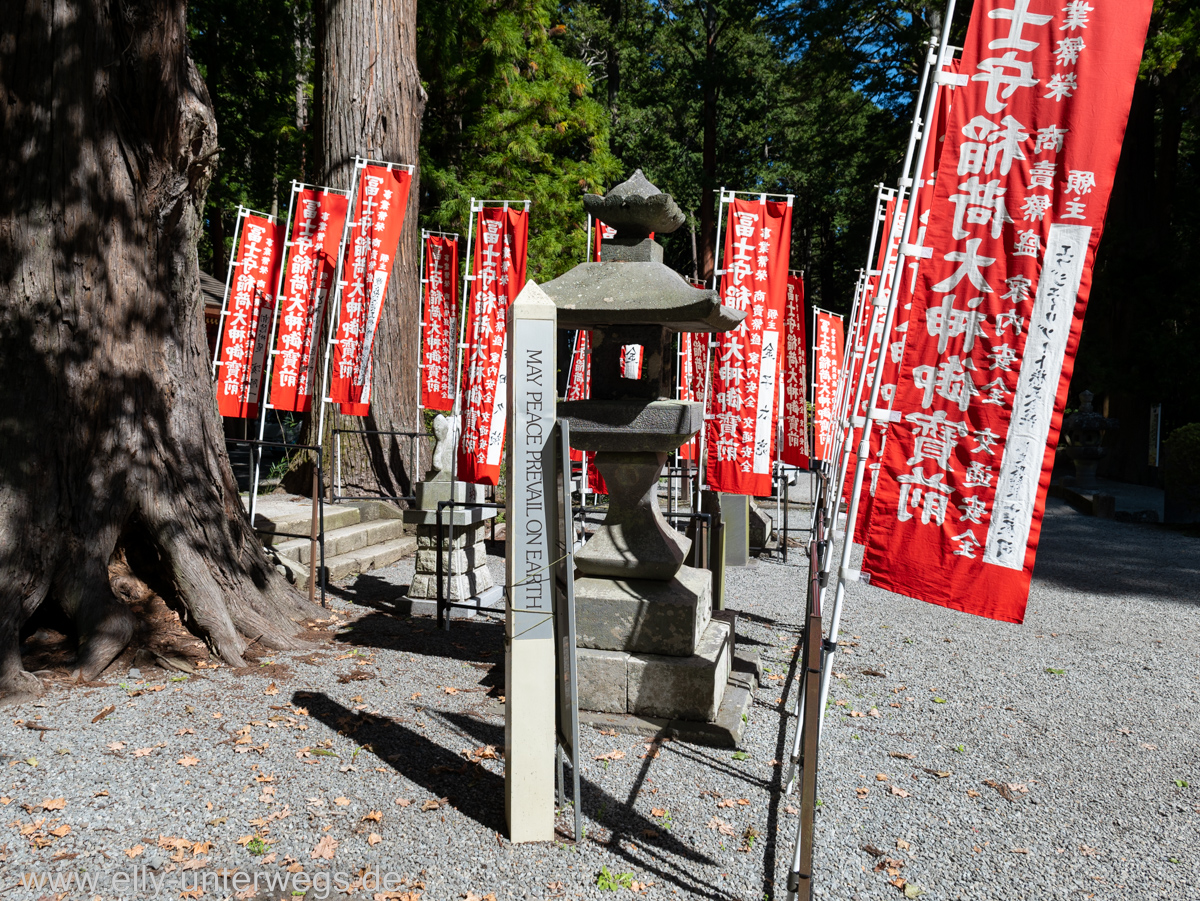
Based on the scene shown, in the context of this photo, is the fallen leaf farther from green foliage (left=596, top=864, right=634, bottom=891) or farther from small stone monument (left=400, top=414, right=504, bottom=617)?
small stone monument (left=400, top=414, right=504, bottom=617)

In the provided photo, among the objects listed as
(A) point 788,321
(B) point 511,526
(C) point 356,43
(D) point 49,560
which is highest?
(C) point 356,43

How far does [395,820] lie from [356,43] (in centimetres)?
1003

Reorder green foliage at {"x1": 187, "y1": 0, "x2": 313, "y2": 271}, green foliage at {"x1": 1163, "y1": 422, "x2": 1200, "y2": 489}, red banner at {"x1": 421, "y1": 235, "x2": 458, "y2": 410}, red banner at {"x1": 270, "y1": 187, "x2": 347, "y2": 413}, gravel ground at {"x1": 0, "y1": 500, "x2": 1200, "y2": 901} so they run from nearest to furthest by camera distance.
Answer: gravel ground at {"x1": 0, "y1": 500, "x2": 1200, "y2": 901}, red banner at {"x1": 270, "y1": 187, "x2": 347, "y2": 413}, red banner at {"x1": 421, "y1": 235, "x2": 458, "y2": 410}, green foliage at {"x1": 1163, "y1": 422, "x2": 1200, "y2": 489}, green foliage at {"x1": 187, "y1": 0, "x2": 313, "y2": 271}

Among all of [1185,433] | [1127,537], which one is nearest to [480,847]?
[1127,537]

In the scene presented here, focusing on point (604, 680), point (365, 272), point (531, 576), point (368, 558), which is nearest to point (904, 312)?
point (604, 680)

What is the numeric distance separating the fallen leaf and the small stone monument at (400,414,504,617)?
358 cm

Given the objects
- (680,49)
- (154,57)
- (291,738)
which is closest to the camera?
(291,738)

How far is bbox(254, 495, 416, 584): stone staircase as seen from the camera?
308 inches

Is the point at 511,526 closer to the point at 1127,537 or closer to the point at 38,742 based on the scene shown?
the point at 38,742

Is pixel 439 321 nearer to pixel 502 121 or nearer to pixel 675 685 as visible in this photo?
pixel 502 121

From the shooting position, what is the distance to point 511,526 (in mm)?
3295

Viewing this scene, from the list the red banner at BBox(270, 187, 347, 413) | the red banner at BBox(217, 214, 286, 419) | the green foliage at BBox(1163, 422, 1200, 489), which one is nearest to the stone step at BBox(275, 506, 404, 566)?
the red banner at BBox(270, 187, 347, 413)

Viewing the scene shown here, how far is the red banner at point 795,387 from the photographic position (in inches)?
407

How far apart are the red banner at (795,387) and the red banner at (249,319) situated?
6.37 metres
